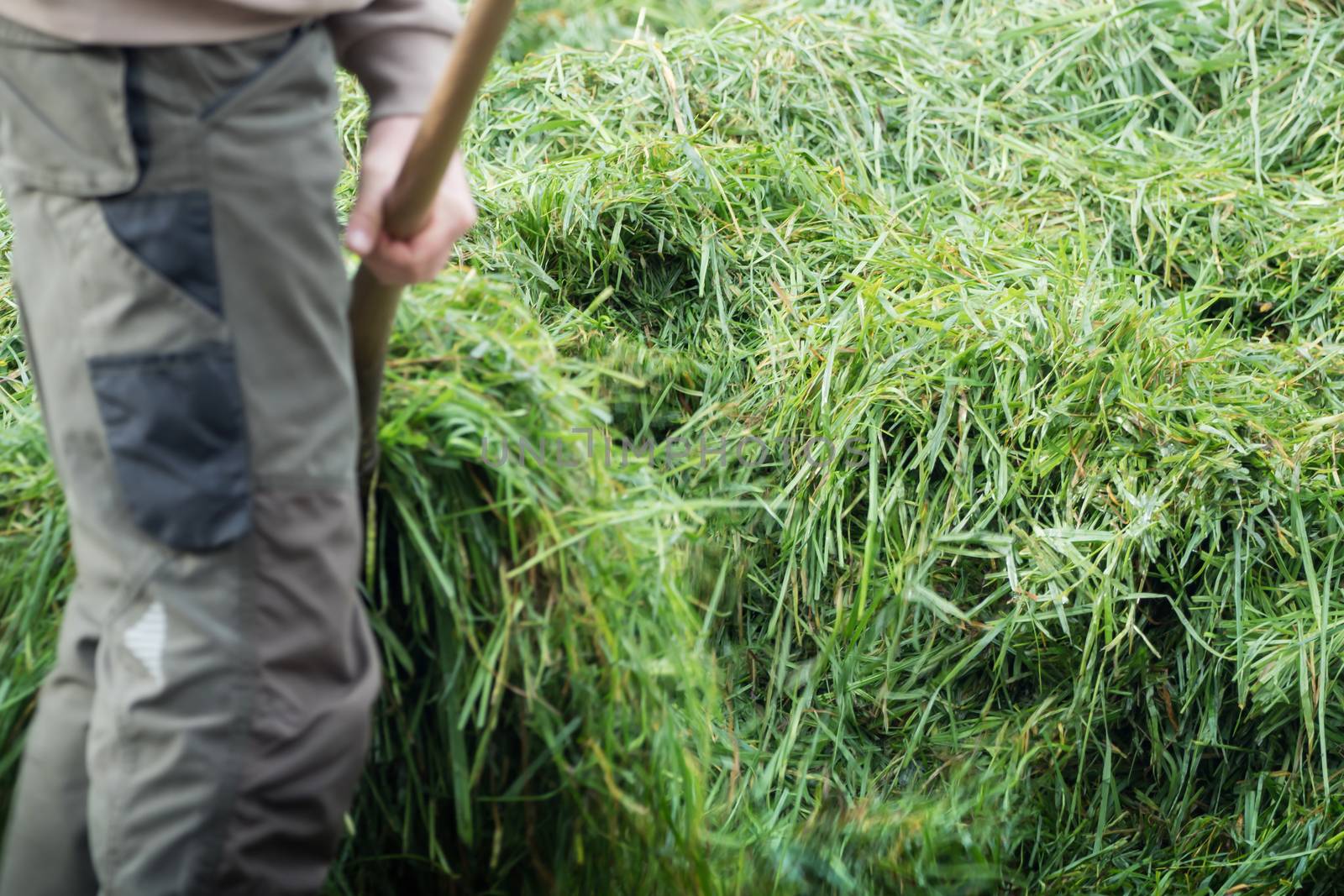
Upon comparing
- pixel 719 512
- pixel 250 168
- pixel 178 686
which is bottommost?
pixel 719 512

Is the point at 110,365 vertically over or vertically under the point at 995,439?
over

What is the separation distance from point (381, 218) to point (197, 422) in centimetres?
23

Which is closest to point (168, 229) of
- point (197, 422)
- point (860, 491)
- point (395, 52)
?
point (197, 422)

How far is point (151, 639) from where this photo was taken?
97 cm

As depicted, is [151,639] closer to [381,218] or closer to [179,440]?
[179,440]

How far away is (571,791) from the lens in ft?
4.00

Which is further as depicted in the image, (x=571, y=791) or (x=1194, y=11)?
(x=1194, y=11)

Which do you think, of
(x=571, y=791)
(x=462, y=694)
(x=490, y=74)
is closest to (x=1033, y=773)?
(x=571, y=791)

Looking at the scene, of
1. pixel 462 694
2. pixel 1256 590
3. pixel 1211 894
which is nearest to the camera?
pixel 462 694

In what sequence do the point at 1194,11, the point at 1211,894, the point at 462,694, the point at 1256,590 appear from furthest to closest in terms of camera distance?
the point at 1194,11
the point at 1256,590
the point at 1211,894
the point at 462,694

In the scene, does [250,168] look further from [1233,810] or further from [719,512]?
[1233,810]

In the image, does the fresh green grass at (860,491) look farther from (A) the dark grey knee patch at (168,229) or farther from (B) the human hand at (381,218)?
(A) the dark grey knee patch at (168,229)

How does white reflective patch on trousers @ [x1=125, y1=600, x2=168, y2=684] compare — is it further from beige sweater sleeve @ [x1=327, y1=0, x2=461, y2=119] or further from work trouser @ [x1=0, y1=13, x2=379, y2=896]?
beige sweater sleeve @ [x1=327, y1=0, x2=461, y2=119]

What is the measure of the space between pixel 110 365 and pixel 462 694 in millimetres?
413
